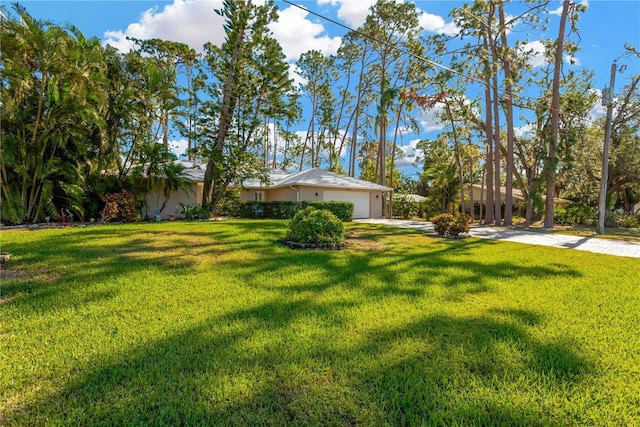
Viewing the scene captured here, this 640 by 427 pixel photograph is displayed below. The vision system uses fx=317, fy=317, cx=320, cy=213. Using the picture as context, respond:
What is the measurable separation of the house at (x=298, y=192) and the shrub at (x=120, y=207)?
277cm

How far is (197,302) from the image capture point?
3873 mm

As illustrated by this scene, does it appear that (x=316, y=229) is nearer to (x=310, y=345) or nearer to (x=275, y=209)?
(x=310, y=345)

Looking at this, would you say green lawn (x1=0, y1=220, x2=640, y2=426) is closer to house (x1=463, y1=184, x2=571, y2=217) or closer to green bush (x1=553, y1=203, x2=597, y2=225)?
green bush (x1=553, y1=203, x2=597, y2=225)

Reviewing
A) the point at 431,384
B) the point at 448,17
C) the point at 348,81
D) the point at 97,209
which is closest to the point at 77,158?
the point at 97,209

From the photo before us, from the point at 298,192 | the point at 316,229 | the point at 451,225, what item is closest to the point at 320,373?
the point at 316,229

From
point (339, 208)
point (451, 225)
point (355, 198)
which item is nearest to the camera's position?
point (451, 225)

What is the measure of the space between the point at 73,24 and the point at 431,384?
17.2 meters

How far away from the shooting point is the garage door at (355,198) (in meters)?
20.2

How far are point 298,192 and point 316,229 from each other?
37.4 ft

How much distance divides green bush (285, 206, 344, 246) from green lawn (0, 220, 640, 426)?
7.47 ft

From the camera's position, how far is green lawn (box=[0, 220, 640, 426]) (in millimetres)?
2023

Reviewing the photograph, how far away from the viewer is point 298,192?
1922cm

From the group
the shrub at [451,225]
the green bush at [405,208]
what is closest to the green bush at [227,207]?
the shrub at [451,225]

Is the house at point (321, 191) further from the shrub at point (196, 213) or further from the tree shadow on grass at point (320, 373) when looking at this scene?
the tree shadow on grass at point (320, 373)
